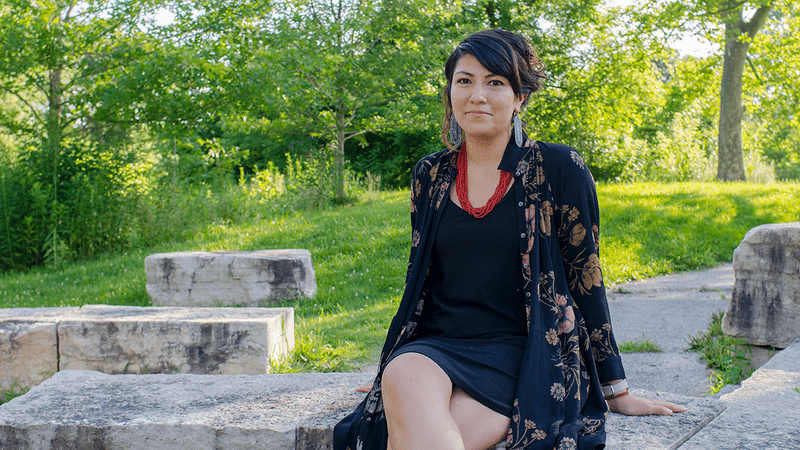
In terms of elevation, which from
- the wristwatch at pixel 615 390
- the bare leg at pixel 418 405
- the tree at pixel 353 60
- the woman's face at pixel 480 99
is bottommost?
the wristwatch at pixel 615 390

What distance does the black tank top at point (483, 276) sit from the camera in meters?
2.17

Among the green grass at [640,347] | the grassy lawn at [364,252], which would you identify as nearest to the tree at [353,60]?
the grassy lawn at [364,252]

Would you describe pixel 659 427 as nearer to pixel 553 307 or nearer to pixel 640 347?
pixel 553 307

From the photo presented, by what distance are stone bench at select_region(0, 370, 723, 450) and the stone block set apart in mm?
2077

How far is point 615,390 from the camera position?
7.22 ft

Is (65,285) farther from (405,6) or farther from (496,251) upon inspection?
(405,6)

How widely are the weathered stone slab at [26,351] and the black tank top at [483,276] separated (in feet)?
9.75

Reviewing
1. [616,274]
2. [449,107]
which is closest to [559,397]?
[449,107]

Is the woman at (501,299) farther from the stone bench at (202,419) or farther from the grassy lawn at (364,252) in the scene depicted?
the grassy lawn at (364,252)

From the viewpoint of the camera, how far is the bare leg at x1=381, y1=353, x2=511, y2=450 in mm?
1757

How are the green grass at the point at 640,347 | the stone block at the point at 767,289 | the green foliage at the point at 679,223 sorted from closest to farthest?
the stone block at the point at 767,289
the green grass at the point at 640,347
the green foliage at the point at 679,223

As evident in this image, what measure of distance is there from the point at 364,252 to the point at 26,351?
15.0 ft

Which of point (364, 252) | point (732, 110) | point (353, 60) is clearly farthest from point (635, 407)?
point (732, 110)

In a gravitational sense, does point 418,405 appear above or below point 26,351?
above
